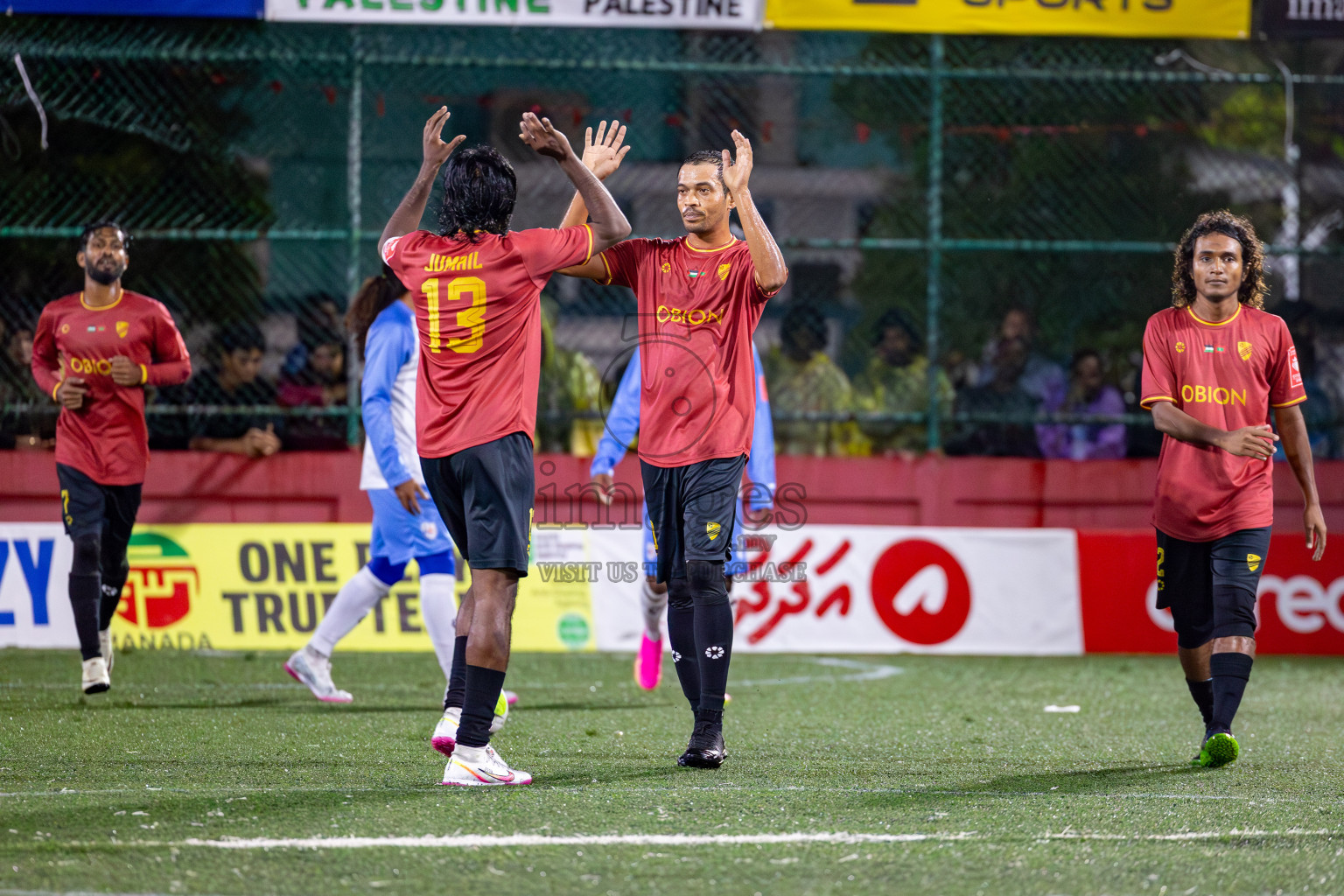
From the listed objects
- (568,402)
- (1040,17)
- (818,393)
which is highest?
(1040,17)

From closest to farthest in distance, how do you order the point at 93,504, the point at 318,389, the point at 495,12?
the point at 93,504
the point at 495,12
the point at 318,389

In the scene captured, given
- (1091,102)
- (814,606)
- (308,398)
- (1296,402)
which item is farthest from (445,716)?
(1091,102)

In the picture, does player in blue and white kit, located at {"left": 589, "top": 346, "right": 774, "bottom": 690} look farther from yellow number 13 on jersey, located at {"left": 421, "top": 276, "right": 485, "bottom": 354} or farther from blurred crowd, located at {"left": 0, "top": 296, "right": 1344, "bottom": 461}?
blurred crowd, located at {"left": 0, "top": 296, "right": 1344, "bottom": 461}

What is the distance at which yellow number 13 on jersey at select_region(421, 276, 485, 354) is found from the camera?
203 inches

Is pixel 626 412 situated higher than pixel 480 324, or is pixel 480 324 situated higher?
pixel 480 324

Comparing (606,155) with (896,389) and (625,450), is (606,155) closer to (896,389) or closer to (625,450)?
(625,450)

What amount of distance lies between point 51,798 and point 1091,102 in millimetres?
10054

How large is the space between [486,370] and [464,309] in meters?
0.21

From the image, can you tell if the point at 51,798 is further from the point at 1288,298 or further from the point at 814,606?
the point at 1288,298

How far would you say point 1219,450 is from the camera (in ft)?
19.7

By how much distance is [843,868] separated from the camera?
3.95m

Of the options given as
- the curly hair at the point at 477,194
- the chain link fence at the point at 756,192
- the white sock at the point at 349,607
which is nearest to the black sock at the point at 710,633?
the curly hair at the point at 477,194

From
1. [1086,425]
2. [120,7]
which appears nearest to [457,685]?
[1086,425]

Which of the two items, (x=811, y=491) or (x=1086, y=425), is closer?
(x=811, y=491)
